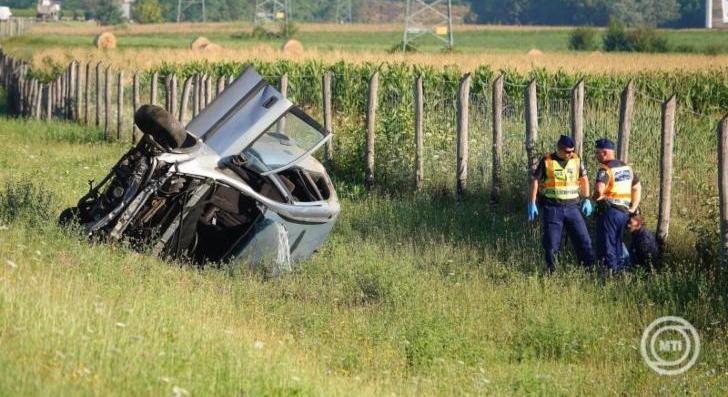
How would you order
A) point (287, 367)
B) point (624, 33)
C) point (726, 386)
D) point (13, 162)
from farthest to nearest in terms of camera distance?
point (624, 33)
point (13, 162)
point (726, 386)
point (287, 367)

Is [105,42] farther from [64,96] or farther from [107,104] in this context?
[107,104]

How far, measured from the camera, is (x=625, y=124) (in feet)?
50.1

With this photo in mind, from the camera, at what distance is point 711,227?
14.0m

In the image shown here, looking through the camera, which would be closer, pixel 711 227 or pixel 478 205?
pixel 711 227

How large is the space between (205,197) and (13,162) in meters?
10.1

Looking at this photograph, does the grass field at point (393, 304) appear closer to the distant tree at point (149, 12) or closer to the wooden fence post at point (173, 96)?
the wooden fence post at point (173, 96)

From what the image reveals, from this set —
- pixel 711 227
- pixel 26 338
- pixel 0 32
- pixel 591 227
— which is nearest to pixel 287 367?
pixel 26 338

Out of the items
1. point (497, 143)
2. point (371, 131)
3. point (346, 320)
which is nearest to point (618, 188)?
point (346, 320)

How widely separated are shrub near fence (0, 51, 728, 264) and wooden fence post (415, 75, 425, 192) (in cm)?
1

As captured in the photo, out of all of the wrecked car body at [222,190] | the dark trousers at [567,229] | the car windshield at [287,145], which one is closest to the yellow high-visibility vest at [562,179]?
the dark trousers at [567,229]

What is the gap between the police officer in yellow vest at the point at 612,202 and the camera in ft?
45.6

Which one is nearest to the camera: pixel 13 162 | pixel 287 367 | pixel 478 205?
pixel 287 367

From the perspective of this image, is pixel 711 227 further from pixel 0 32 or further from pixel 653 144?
pixel 0 32

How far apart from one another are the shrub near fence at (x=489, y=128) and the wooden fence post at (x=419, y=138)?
14mm
